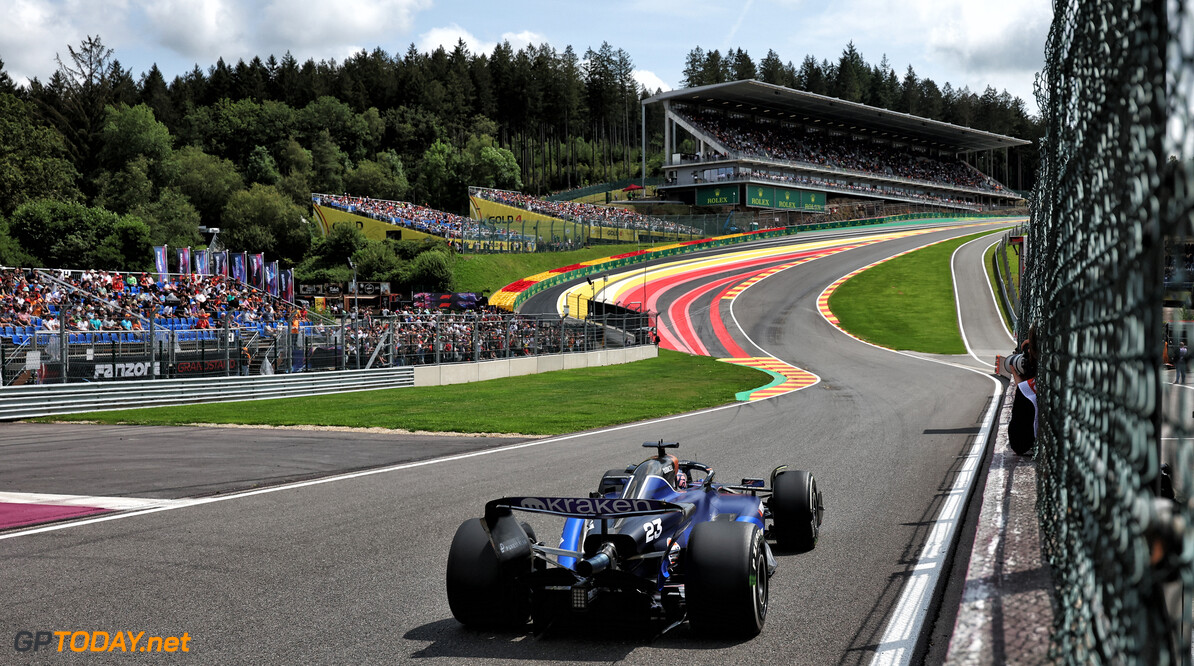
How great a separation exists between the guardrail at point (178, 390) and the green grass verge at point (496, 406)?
55 cm

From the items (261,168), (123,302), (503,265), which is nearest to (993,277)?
(503,265)

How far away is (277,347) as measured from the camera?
2272 centimetres

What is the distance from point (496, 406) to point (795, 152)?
3218 inches

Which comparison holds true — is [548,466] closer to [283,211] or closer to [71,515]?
[71,515]

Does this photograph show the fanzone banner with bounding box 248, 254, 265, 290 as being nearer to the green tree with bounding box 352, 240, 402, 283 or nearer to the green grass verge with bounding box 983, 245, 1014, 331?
the green tree with bounding box 352, 240, 402, 283

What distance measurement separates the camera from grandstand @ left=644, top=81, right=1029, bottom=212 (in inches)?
3435

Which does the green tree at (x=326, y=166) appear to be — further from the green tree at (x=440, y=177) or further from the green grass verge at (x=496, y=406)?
the green grass verge at (x=496, y=406)

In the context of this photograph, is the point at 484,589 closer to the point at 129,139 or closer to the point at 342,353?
the point at 342,353

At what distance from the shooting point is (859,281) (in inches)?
2164

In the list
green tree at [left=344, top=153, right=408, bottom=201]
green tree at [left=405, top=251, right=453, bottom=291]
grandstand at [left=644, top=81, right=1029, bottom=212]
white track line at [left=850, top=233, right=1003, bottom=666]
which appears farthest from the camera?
green tree at [left=344, top=153, right=408, bottom=201]

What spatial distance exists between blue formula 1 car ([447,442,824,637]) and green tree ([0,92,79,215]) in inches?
2550

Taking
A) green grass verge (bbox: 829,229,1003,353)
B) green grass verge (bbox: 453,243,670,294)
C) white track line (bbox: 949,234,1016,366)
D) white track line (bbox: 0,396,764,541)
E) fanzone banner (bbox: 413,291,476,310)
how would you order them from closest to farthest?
white track line (bbox: 0,396,764,541), white track line (bbox: 949,234,1016,366), green grass verge (bbox: 829,229,1003,353), fanzone banner (bbox: 413,291,476,310), green grass verge (bbox: 453,243,670,294)

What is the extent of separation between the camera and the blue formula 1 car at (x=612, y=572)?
488cm

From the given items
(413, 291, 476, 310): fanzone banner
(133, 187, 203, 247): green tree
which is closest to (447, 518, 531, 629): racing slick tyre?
(413, 291, 476, 310): fanzone banner
